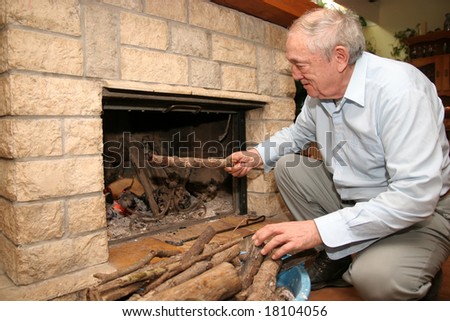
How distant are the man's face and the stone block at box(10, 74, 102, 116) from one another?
90 cm

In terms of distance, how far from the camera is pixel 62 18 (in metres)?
1.48

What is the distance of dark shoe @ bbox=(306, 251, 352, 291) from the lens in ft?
5.28

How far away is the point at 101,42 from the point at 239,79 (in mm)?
926

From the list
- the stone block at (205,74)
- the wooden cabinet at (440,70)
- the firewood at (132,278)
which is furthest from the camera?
the wooden cabinet at (440,70)

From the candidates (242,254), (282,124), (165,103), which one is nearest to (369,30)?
(282,124)

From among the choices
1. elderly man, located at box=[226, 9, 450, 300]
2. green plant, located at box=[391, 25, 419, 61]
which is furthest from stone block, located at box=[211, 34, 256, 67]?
green plant, located at box=[391, 25, 419, 61]

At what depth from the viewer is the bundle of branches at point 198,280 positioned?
1.18 metres

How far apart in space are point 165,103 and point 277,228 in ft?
3.56

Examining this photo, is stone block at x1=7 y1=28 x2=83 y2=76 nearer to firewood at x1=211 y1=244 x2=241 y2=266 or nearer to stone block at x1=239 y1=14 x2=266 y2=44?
firewood at x1=211 y1=244 x2=241 y2=266

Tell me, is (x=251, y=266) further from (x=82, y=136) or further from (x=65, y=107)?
(x=65, y=107)

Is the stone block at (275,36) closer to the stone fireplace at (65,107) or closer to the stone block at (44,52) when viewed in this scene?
the stone fireplace at (65,107)

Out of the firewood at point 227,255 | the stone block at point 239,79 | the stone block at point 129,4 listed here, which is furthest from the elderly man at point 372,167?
the stone block at point 129,4

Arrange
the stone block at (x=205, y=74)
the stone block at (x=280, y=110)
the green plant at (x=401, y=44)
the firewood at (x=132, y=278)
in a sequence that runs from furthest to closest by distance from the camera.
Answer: the green plant at (x=401, y=44), the stone block at (x=280, y=110), the stone block at (x=205, y=74), the firewood at (x=132, y=278)

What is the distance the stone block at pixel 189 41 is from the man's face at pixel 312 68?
0.73m
